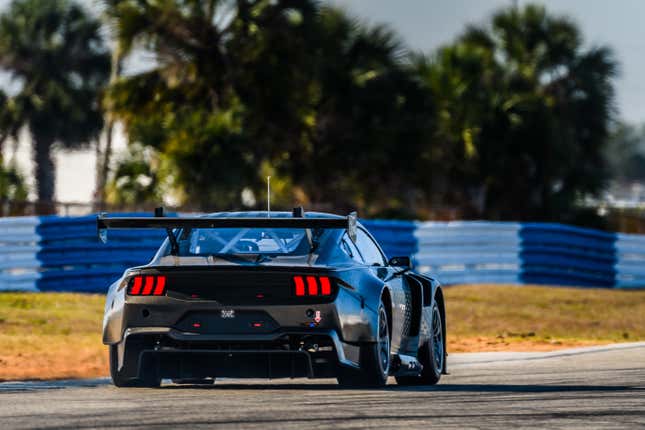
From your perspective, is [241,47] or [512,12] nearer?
[241,47]

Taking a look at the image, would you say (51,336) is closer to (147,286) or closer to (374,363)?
(147,286)

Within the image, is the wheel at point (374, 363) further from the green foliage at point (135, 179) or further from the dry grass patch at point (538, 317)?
the green foliage at point (135, 179)

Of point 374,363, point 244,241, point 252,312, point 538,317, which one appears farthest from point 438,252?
point 252,312

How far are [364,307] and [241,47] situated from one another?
24184mm

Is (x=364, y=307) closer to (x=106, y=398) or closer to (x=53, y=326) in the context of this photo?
(x=106, y=398)

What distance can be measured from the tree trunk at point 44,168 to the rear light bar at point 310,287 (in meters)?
37.9

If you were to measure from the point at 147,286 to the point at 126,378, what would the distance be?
754 mm

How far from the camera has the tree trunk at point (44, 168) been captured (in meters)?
47.4

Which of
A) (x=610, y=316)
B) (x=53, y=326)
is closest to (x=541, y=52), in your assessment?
(x=610, y=316)

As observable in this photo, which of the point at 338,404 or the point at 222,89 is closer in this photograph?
the point at 338,404

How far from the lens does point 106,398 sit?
9797 millimetres

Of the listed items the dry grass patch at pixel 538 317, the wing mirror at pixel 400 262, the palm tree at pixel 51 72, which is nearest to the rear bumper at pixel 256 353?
the wing mirror at pixel 400 262

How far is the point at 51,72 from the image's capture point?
46875mm

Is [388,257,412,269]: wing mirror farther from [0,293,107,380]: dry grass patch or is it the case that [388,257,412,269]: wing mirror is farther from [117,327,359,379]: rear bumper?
[0,293,107,380]: dry grass patch
